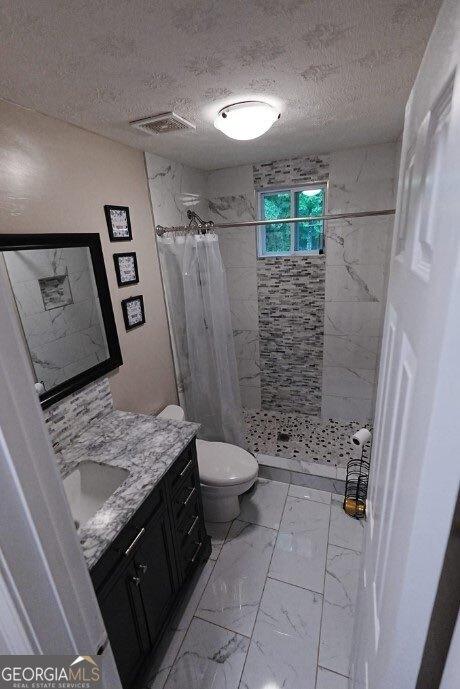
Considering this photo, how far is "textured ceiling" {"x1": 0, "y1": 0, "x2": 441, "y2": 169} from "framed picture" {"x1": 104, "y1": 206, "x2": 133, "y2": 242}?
1.28 feet

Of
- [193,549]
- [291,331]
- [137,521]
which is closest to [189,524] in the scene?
[193,549]

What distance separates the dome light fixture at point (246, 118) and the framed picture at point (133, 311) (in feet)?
3.48

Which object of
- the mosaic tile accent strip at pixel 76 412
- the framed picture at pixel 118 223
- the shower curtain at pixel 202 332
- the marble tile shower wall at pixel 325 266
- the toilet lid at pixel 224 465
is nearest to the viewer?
the mosaic tile accent strip at pixel 76 412

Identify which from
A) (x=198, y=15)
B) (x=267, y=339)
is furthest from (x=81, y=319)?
(x=267, y=339)

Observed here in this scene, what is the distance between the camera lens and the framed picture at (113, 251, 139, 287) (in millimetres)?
1804

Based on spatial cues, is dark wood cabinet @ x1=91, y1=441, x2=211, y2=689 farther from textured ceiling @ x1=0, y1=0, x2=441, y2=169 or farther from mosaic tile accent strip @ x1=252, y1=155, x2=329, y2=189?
mosaic tile accent strip @ x1=252, y1=155, x2=329, y2=189

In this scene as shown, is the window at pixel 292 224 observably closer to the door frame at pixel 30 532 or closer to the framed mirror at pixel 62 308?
the framed mirror at pixel 62 308

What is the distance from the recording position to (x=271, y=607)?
1.60m

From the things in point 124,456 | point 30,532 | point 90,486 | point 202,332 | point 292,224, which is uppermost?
point 292,224

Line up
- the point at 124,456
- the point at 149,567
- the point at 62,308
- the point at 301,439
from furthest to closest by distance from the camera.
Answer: the point at 301,439 → the point at 62,308 → the point at 124,456 → the point at 149,567

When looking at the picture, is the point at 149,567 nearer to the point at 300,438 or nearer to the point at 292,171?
the point at 300,438

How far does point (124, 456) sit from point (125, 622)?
0.60m

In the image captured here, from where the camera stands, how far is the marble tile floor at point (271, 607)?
137 cm

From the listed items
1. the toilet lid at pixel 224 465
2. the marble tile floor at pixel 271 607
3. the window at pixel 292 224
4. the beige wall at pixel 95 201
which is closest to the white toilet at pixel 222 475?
the toilet lid at pixel 224 465
